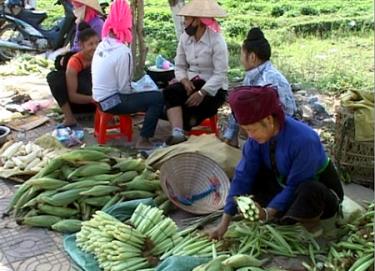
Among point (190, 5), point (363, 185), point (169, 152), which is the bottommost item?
point (363, 185)

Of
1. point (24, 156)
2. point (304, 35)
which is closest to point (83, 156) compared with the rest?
point (24, 156)

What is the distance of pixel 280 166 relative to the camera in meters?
3.32

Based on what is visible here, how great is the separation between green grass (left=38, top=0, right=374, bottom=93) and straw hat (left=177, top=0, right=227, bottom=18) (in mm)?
2296

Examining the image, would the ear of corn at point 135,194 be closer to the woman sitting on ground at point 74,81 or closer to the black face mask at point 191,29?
the black face mask at point 191,29

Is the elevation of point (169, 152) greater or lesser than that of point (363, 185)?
greater

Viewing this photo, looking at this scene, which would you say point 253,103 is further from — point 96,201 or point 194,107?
point 194,107

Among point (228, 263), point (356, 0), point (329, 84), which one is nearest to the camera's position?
point (228, 263)

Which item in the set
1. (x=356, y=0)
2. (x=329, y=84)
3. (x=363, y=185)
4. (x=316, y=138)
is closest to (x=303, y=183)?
(x=316, y=138)

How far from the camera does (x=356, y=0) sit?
14312 mm

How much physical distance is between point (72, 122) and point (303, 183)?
3.17 metres

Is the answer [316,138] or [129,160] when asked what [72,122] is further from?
[316,138]

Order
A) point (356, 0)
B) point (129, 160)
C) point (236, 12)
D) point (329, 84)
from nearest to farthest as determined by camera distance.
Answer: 1. point (129, 160)
2. point (329, 84)
3. point (236, 12)
4. point (356, 0)

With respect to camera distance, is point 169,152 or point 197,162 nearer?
point 197,162

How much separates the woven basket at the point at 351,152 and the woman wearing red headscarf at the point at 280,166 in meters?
1.00
